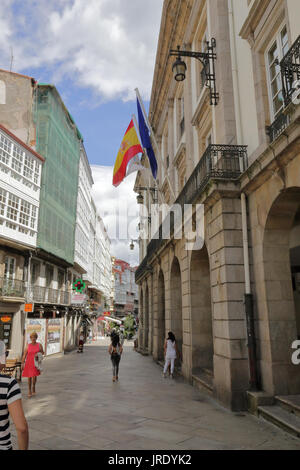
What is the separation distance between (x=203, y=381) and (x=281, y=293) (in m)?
3.96

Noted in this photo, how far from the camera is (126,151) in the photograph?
15.4 m

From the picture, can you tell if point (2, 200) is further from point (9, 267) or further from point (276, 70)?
point (276, 70)

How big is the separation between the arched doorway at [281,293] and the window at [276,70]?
228cm

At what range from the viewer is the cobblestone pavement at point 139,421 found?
579cm

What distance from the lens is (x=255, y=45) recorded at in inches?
352

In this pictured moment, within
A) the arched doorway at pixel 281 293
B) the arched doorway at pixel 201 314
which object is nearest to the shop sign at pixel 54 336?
the arched doorway at pixel 201 314

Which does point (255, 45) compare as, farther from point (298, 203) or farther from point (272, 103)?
point (298, 203)

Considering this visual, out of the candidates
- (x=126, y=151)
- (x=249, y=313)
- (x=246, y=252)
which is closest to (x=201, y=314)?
(x=249, y=313)

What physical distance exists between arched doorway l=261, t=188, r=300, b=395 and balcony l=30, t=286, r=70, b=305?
723 inches

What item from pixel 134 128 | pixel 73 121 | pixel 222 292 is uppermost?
pixel 73 121

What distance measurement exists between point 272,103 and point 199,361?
8271 millimetres

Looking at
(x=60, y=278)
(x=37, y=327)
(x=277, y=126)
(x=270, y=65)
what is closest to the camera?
(x=277, y=126)
